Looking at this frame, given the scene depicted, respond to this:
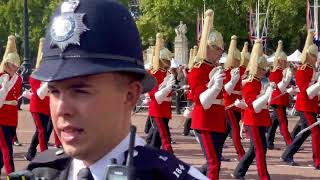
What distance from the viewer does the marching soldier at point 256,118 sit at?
864 cm

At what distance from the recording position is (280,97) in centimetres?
1227

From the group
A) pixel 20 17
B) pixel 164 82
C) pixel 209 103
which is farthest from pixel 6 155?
pixel 20 17

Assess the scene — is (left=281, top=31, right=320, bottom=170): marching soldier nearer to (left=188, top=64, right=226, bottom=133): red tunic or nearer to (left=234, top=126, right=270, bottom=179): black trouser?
(left=234, top=126, right=270, bottom=179): black trouser

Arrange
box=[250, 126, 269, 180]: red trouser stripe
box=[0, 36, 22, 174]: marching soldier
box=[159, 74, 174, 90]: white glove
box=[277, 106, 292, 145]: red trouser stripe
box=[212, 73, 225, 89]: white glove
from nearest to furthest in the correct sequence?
box=[212, 73, 225, 89]: white glove
box=[250, 126, 269, 180]: red trouser stripe
box=[0, 36, 22, 174]: marching soldier
box=[159, 74, 174, 90]: white glove
box=[277, 106, 292, 145]: red trouser stripe

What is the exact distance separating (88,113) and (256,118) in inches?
282

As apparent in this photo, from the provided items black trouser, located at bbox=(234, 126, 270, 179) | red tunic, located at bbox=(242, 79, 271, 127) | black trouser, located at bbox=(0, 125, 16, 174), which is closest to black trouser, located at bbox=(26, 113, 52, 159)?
black trouser, located at bbox=(0, 125, 16, 174)

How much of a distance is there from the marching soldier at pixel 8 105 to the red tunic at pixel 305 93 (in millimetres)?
3780

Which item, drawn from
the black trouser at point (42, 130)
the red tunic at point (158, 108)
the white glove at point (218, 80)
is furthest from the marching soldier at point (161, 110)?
the white glove at point (218, 80)

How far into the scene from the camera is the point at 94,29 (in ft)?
6.06

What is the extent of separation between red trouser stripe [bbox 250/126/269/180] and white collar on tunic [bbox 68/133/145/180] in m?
6.76

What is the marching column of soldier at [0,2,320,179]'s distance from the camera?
8241 millimetres

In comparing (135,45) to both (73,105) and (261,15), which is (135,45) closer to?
(73,105)

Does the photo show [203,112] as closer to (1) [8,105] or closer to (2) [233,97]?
(1) [8,105]

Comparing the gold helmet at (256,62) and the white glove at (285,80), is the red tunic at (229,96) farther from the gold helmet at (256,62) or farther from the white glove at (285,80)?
the gold helmet at (256,62)
